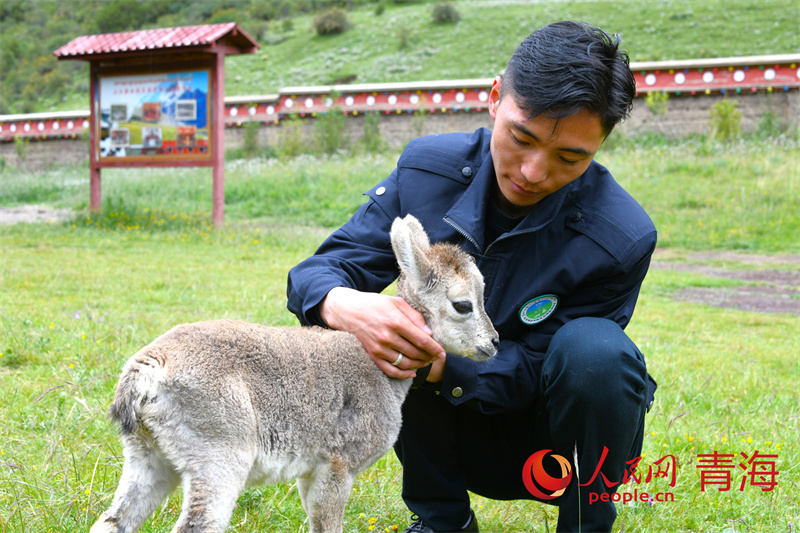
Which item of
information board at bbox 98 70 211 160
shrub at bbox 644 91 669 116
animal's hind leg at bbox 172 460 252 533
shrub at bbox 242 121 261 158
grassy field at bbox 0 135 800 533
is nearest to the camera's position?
animal's hind leg at bbox 172 460 252 533

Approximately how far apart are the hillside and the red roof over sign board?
24.7 m

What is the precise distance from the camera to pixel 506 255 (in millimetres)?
3115

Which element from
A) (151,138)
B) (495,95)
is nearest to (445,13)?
(151,138)

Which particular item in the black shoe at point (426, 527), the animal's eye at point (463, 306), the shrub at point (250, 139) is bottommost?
the shrub at point (250, 139)

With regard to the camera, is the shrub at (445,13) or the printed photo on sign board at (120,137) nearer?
the printed photo on sign board at (120,137)

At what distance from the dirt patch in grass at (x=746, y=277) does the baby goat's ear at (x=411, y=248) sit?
714 cm

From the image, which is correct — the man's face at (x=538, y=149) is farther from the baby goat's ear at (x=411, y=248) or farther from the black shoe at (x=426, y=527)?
the black shoe at (x=426, y=527)

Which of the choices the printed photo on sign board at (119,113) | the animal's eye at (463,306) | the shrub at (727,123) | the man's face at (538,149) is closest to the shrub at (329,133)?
the printed photo on sign board at (119,113)

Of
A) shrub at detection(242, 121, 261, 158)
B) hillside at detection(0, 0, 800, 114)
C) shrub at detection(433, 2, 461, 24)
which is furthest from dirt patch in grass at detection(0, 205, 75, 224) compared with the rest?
shrub at detection(433, 2, 461, 24)

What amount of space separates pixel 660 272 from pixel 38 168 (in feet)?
83.3

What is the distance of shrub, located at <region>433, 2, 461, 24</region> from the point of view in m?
47.1

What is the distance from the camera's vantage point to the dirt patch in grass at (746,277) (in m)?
9.15

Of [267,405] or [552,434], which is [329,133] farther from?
[267,405]

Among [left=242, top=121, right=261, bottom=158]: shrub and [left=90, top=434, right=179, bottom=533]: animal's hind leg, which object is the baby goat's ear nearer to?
[left=90, top=434, right=179, bottom=533]: animal's hind leg
